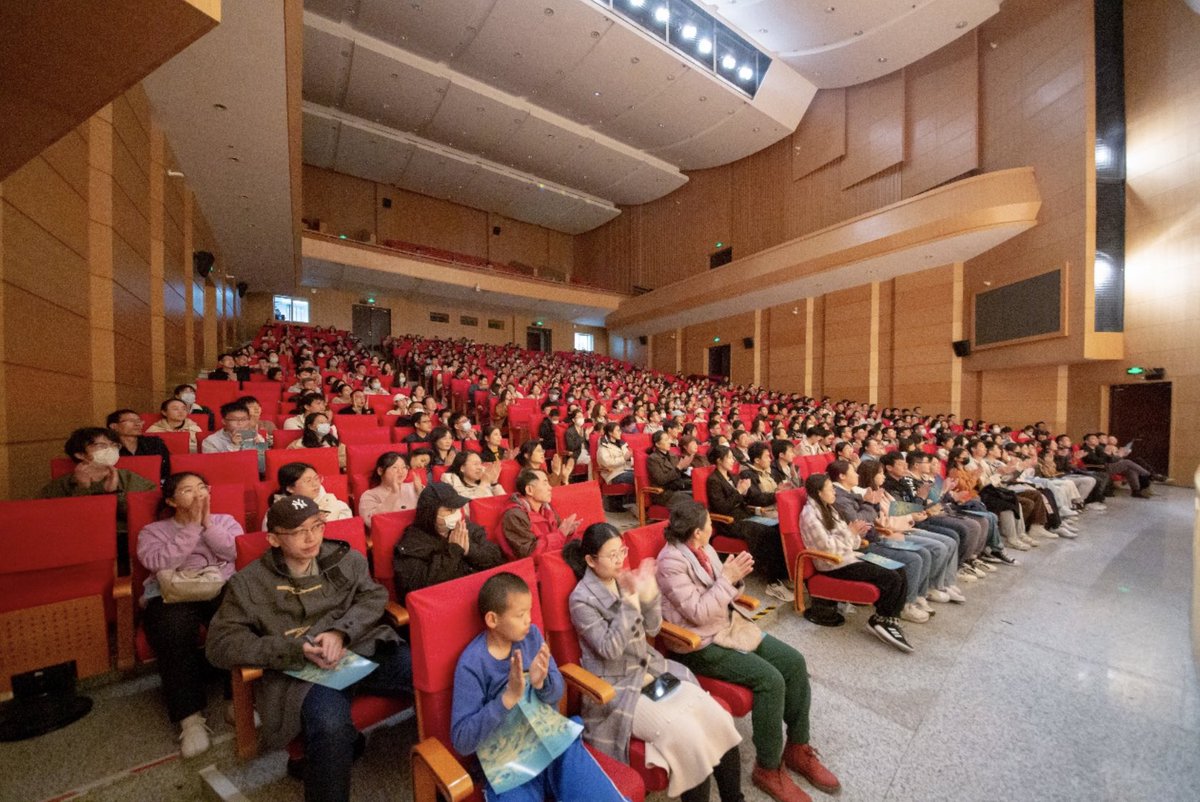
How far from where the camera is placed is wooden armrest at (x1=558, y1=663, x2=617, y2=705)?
1.47 meters

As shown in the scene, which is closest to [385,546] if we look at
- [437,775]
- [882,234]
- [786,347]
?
[437,775]

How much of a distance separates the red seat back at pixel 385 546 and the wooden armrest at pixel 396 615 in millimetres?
184

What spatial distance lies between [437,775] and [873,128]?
14815mm

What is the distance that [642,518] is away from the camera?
4262mm

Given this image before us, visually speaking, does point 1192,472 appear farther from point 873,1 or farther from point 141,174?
point 141,174

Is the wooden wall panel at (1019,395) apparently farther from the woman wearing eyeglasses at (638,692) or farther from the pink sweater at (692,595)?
the woman wearing eyeglasses at (638,692)

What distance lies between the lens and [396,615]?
1.86 metres

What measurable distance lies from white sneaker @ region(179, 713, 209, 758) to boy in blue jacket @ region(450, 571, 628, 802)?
3.46 feet


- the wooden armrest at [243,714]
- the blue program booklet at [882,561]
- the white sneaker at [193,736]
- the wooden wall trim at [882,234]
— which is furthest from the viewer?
the wooden wall trim at [882,234]

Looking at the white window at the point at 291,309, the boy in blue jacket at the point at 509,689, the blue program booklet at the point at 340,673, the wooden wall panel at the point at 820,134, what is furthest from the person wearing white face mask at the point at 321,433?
the wooden wall panel at the point at 820,134

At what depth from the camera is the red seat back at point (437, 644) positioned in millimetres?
1412

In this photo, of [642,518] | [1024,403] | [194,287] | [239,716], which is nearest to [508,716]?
[239,716]

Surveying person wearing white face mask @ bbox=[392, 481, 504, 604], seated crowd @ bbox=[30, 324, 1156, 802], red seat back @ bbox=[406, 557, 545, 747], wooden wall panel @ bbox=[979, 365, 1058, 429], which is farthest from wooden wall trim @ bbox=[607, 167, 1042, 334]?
red seat back @ bbox=[406, 557, 545, 747]

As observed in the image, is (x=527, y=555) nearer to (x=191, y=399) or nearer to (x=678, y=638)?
(x=678, y=638)
